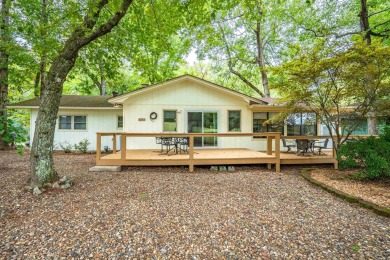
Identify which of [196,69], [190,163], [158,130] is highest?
[196,69]

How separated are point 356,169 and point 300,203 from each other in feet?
14.9

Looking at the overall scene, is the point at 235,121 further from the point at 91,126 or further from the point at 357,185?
the point at 91,126

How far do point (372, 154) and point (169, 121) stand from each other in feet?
25.3

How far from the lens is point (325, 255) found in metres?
2.62

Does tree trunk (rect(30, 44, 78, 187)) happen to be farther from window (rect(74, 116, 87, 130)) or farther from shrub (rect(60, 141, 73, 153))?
window (rect(74, 116, 87, 130))

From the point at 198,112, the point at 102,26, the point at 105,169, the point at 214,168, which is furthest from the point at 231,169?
the point at 102,26

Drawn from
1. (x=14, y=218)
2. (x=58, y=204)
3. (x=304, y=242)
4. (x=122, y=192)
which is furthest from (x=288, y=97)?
(x=14, y=218)

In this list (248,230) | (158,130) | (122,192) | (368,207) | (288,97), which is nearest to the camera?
(248,230)

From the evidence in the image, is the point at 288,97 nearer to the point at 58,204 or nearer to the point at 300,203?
the point at 300,203

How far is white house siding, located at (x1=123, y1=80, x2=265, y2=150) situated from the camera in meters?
9.97

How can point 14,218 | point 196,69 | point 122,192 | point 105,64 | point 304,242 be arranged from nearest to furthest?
point 304,242 → point 14,218 → point 122,192 → point 105,64 → point 196,69

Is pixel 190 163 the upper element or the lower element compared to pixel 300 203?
upper

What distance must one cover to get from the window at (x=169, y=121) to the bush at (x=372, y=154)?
6861mm

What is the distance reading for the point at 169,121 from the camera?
10.2 meters
